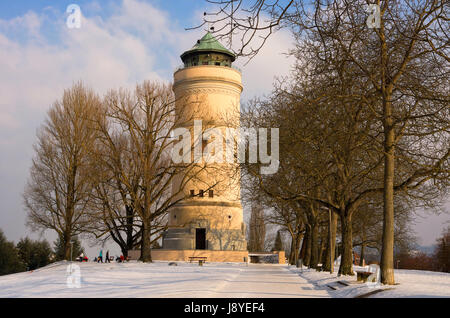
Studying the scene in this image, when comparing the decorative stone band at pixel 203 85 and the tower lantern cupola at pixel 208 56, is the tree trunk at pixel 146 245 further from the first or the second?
the tower lantern cupola at pixel 208 56

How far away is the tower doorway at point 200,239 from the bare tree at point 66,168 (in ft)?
38.6

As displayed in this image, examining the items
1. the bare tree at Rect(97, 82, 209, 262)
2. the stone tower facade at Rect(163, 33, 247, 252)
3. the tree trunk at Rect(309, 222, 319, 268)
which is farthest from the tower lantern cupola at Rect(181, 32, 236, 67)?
the tree trunk at Rect(309, 222, 319, 268)

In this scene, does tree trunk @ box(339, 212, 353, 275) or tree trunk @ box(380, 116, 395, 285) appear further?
tree trunk @ box(339, 212, 353, 275)

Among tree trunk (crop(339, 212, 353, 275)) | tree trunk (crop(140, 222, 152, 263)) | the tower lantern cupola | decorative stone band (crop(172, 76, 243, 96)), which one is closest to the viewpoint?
tree trunk (crop(339, 212, 353, 275))

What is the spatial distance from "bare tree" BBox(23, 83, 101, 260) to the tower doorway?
1176 cm

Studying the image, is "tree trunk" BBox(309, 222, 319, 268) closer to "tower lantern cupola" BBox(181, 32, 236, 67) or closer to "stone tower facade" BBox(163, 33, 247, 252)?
"stone tower facade" BBox(163, 33, 247, 252)

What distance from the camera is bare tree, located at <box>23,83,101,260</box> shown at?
122ft

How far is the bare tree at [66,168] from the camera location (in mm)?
37219

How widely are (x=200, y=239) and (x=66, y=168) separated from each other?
15139 millimetres

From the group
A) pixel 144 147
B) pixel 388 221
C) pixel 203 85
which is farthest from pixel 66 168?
pixel 388 221

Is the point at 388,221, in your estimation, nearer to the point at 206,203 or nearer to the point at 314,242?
the point at 314,242
